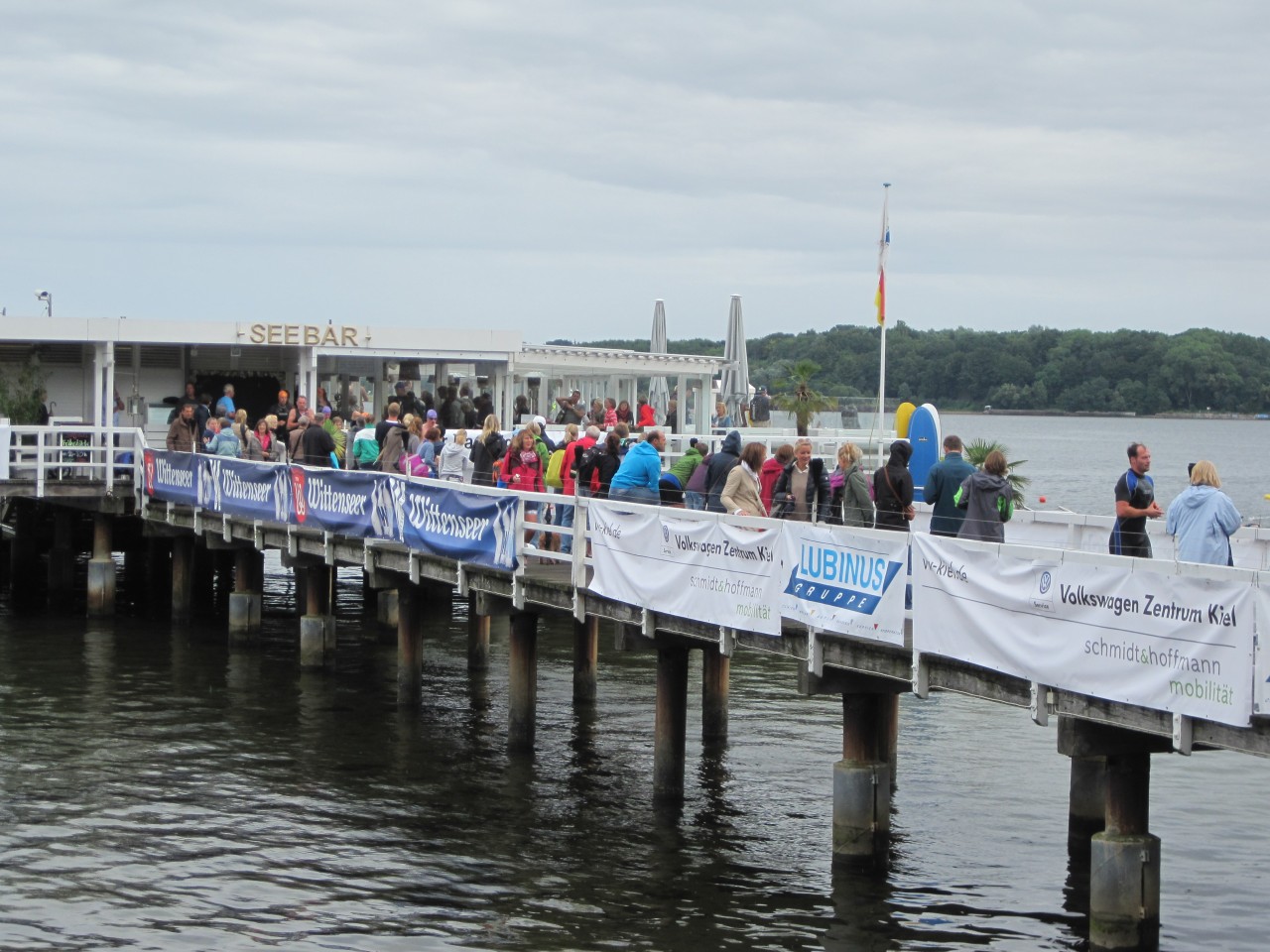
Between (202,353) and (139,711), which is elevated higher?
(202,353)

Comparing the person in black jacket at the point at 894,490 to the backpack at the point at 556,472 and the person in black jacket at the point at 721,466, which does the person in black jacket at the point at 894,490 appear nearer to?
the person in black jacket at the point at 721,466

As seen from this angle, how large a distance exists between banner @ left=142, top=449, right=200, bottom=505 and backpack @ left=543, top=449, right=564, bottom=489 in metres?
7.86

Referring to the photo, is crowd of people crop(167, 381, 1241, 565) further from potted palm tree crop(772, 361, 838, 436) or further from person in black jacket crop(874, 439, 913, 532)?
potted palm tree crop(772, 361, 838, 436)

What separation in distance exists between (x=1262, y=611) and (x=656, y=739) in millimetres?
8490

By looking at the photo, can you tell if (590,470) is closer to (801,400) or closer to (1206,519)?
(1206,519)

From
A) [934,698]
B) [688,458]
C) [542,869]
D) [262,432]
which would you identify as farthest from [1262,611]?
[262,432]

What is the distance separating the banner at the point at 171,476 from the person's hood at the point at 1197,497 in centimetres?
1783

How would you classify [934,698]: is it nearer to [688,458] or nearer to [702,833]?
[688,458]

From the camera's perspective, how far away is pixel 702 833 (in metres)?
16.7

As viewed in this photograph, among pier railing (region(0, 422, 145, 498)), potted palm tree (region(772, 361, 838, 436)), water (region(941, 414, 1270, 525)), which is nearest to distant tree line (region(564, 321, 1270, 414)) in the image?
water (region(941, 414, 1270, 525))

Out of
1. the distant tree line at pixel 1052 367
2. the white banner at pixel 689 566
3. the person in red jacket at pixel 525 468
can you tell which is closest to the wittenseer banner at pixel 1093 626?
the white banner at pixel 689 566

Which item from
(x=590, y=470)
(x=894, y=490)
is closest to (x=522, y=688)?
(x=590, y=470)

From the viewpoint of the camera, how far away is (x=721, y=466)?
18359 millimetres

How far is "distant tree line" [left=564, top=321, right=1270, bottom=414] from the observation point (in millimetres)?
144250
